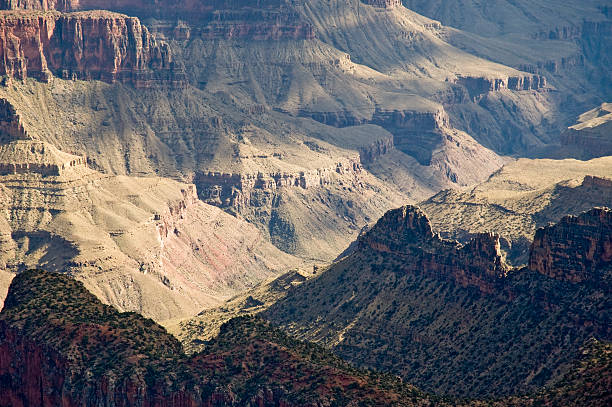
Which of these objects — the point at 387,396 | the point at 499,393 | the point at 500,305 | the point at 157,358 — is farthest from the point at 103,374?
the point at 500,305

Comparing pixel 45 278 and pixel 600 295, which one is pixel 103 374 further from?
pixel 600 295

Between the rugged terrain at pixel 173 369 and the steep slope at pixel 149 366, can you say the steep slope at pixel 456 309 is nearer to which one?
the rugged terrain at pixel 173 369

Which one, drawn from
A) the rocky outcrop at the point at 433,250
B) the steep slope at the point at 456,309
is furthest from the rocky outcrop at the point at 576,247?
the rocky outcrop at the point at 433,250

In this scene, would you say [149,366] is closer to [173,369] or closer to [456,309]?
[173,369]

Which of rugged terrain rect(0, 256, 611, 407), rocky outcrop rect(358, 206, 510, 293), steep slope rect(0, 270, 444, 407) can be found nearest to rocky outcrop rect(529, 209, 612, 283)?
rocky outcrop rect(358, 206, 510, 293)

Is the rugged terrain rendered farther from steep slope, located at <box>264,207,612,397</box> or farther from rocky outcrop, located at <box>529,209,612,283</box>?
rocky outcrop, located at <box>529,209,612,283</box>
